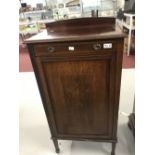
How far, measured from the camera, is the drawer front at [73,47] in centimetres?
93

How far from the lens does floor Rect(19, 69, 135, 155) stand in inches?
59.1

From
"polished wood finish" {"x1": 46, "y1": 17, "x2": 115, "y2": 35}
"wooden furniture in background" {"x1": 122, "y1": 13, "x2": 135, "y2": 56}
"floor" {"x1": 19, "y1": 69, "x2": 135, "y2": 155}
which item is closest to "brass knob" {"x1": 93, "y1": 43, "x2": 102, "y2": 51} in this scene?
"polished wood finish" {"x1": 46, "y1": 17, "x2": 115, "y2": 35}

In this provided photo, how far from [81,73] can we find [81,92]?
0.14 metres

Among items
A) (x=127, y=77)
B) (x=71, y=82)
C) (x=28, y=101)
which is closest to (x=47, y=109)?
(x=71, y=82)

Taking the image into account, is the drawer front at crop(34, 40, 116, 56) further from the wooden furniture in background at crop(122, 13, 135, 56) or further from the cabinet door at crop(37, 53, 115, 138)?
the wooden furniture in background at crop(122, 13, 135, 56)

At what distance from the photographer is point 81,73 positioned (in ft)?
3.46

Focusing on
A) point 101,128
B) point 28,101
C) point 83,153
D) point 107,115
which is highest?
point 107,115

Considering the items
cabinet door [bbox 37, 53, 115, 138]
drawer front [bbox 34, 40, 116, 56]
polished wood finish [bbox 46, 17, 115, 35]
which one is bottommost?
cabinet door [bbox 37, 53, 115, 138]

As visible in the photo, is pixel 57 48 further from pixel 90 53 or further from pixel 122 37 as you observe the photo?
pixel 122 37

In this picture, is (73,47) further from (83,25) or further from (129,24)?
(129,24)

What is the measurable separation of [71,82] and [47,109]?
1.02 ft

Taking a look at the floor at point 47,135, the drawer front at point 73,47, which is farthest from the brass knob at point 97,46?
the floor at point 47,135

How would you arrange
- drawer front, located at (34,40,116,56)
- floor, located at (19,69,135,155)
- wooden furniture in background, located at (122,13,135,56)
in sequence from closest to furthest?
drawer front, located at (34,40,116,56), floor, located at (19,69,135,155), wooden furniture in background, located at (122,13,135,56)

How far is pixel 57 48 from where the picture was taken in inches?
38.8
